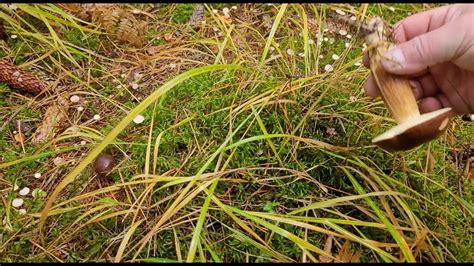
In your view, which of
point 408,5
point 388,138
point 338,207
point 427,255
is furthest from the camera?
point 408,5

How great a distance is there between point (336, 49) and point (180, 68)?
0.97 m

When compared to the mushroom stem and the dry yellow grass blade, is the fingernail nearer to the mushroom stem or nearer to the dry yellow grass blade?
the mushroom stem

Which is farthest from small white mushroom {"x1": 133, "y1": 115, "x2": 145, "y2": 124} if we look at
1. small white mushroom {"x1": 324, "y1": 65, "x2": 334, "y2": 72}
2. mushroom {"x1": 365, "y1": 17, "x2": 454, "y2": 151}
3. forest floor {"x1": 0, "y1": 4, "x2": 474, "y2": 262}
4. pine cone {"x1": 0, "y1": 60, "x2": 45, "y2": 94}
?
mushroom {"x1": 365, "y1": 17, "x2": 454, "y2": 151}

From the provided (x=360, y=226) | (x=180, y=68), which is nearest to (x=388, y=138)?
(x=360, y=226)

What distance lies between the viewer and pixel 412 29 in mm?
2146

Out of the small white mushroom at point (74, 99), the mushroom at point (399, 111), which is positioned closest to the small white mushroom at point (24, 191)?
the small white mushroom at point (74, 99)

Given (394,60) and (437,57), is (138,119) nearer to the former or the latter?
(394,60)

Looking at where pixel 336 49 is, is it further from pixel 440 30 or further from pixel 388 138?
pixel 388 138

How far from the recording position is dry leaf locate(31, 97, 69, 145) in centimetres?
242

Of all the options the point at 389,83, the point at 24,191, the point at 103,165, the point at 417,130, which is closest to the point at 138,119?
the point at 103,165

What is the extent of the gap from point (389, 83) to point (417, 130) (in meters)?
0.25

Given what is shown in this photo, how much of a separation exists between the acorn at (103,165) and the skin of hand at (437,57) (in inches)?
51.0

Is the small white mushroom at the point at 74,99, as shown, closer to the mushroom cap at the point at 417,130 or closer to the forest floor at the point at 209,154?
the forest floor at the point at 209,154

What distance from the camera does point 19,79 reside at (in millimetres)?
2553
